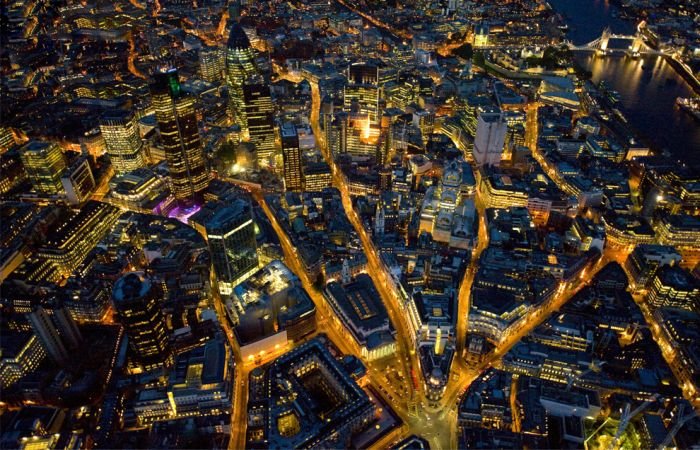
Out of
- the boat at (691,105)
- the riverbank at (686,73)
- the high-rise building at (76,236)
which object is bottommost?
Result: the high-rise building at (76,236)

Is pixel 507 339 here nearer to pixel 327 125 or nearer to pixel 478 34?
pixel 327 125

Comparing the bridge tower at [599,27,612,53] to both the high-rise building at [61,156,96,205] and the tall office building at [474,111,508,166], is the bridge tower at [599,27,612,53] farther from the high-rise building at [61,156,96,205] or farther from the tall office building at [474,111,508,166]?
the high-rise building at [61,156,96,205]

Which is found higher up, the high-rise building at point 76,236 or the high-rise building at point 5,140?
the high-rise building at point 5,140

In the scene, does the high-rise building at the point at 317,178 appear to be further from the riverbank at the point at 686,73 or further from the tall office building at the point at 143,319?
the riverbank at the point at 686,73

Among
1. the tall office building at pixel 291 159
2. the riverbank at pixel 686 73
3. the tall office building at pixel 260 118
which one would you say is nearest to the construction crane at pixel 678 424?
the tall office building at pixel 291 159

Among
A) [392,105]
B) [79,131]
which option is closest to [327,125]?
[392,105]
